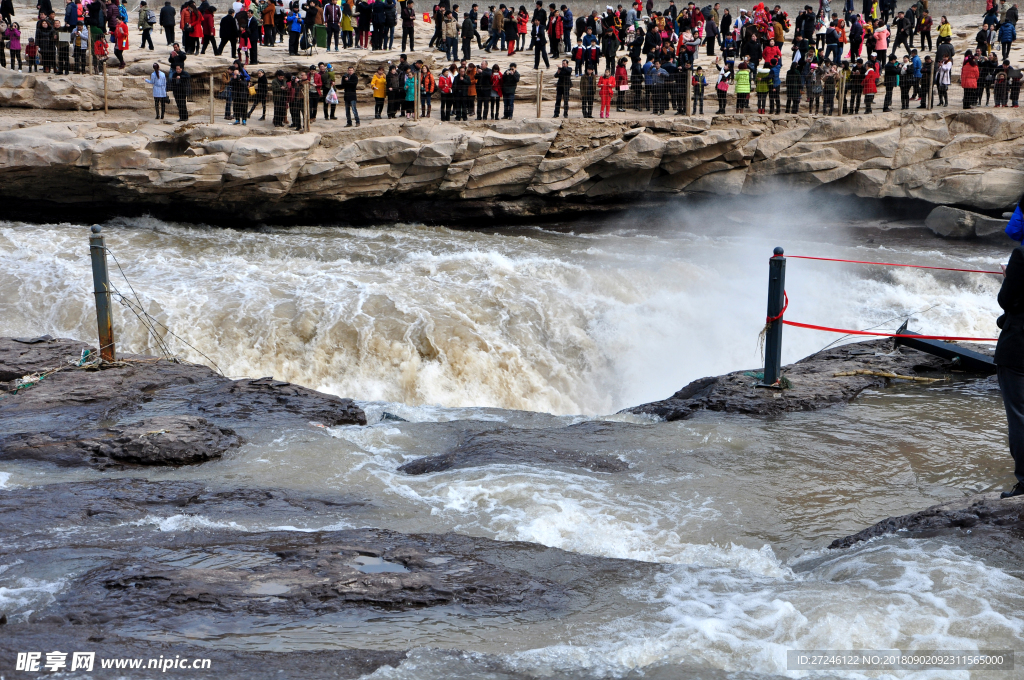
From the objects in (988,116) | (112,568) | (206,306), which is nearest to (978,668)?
(112,568)

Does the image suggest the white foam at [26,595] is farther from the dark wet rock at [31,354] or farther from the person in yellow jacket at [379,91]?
the person in yellow jacket at [379,91]

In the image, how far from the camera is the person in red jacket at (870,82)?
805 inches

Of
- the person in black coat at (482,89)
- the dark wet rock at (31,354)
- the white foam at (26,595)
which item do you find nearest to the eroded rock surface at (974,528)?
the white foam at (26,595)

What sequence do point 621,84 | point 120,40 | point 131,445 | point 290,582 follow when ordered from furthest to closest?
point 621,84, point 120,40, point 131,445, point 290,582

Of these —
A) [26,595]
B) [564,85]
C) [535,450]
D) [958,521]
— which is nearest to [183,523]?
[26,595]

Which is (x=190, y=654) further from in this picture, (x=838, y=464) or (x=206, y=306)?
(x=206, y=306)

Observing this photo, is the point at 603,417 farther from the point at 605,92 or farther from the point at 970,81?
the point at 970,81

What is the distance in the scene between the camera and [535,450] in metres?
6.59

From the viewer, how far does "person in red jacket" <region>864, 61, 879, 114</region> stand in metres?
20.5

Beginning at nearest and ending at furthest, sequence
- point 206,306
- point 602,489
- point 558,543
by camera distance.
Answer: point 558,543 → point 602,489 → point 206,306

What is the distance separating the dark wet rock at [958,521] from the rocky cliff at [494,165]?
13913mm

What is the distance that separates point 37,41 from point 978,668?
21842 mm

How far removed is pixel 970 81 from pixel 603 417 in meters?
17.2

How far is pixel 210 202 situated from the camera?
1714 cm
